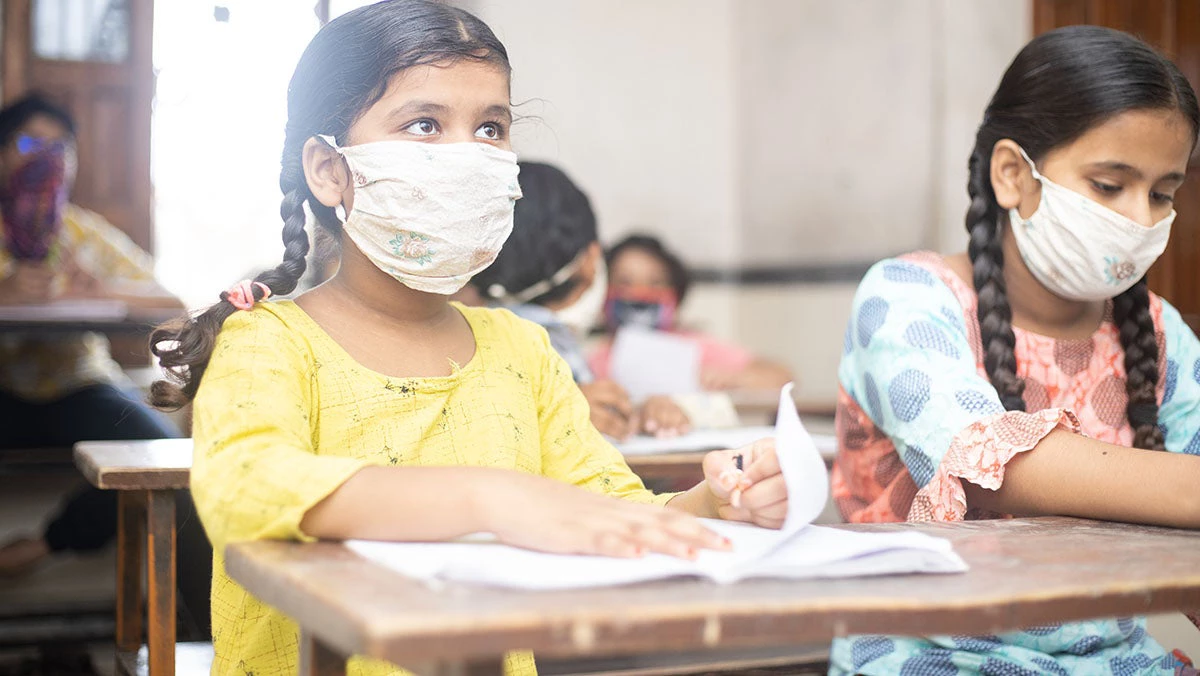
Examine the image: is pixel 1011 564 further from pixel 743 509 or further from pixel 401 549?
pixel 401 549

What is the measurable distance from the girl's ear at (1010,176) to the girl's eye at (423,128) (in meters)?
0.84

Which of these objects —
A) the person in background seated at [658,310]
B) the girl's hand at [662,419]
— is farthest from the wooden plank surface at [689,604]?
the person in background seated at [658,310]

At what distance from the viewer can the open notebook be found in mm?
859

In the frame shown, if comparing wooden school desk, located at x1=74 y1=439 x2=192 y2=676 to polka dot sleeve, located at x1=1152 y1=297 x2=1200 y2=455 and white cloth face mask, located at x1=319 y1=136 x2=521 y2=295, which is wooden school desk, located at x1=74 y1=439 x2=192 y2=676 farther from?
polka dot sleeve, located at x1=1152 y1=297 x2=1200 y2=455

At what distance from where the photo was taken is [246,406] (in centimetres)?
115

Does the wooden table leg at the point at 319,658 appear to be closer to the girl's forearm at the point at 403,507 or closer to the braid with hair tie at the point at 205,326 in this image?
the girl's forearm at the point at 403,507

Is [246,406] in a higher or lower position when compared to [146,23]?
lower

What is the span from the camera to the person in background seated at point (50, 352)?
14.0 ft

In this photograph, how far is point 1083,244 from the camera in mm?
1679

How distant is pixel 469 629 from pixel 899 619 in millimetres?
298

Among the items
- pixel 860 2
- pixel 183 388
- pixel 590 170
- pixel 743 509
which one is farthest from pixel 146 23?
pixel 743 509

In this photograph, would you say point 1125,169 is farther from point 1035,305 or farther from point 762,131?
point 762,131

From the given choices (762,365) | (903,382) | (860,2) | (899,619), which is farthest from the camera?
(860,2)

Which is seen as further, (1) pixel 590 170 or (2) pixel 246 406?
(1) pixel 590 170
